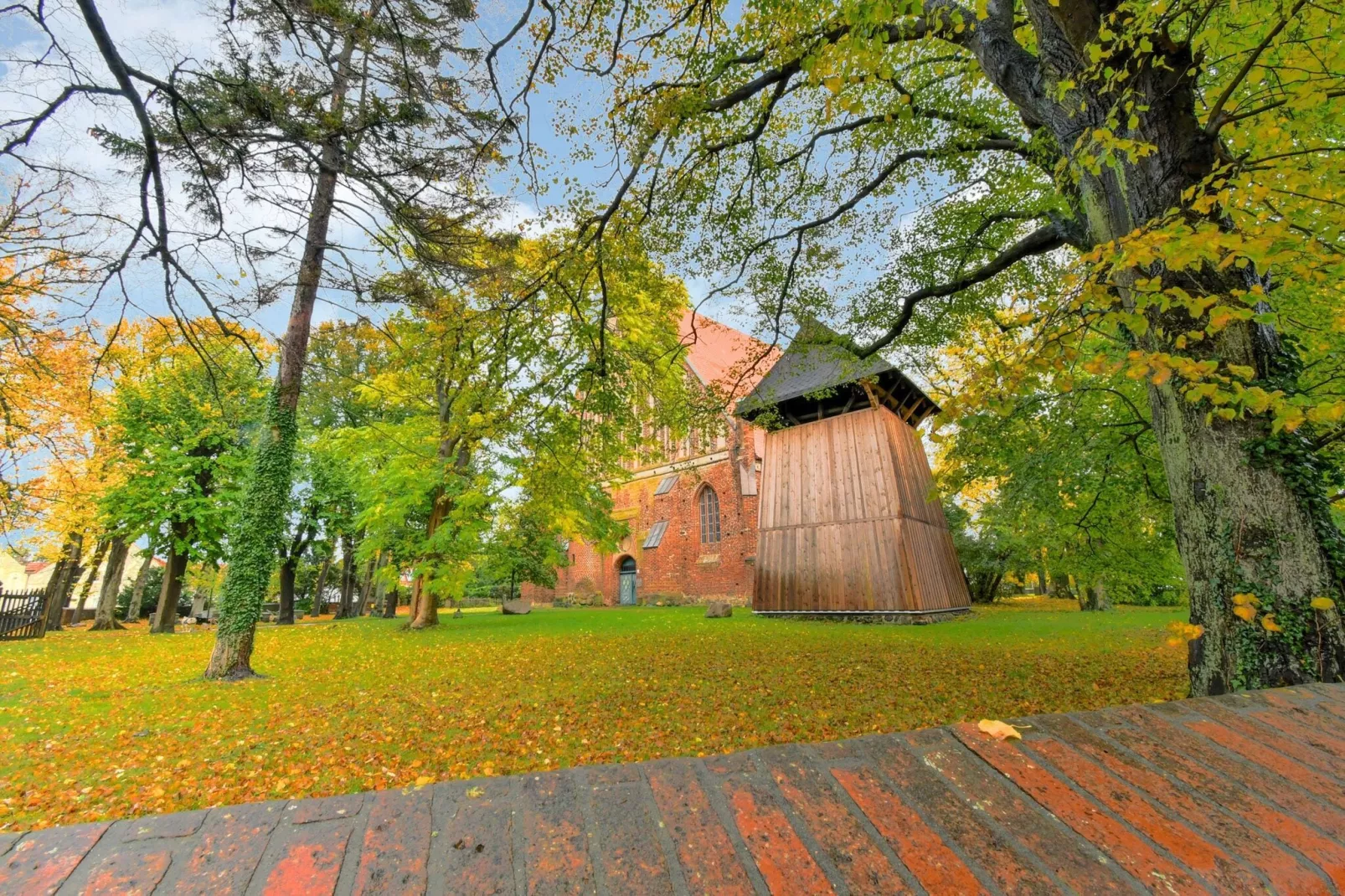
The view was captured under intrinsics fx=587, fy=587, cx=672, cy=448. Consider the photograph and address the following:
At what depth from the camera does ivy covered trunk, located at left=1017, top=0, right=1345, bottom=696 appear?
371 centimetres

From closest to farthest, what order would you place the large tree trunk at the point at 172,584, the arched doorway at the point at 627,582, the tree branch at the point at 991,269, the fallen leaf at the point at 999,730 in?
the fallen leaf at the point at 999,730, the tree branch at the point at 991,269, the large tree trunk at the point at 172,584, the arched doorway at the point at 627,582

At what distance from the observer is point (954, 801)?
1.40 metres

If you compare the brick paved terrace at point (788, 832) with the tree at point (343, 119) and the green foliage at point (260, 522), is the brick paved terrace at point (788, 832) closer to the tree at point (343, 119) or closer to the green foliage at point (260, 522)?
the tree at point (343, 119)

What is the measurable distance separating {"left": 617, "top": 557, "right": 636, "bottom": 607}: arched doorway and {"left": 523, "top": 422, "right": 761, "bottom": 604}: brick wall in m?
0.35

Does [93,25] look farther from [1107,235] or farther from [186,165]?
[1107,235]

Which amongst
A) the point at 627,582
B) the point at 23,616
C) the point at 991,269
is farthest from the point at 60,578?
the point at 991,269

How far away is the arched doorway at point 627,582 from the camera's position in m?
32.0

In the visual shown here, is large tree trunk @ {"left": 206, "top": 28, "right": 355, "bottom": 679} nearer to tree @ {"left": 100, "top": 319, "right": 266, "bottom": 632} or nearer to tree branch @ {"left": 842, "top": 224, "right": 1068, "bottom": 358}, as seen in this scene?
tree branch @ {"left": 842, "top": 224, "right": 1068, "bottom": 358}

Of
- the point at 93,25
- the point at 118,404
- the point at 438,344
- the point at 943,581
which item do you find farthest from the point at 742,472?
the point at 93,25

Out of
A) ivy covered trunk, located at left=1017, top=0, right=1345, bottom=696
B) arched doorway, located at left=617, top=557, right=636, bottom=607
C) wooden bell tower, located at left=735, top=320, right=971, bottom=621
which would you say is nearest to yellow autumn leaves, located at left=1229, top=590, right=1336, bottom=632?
ivy covered trunk, located at left=1017, top=0, right=1345, bottom=696

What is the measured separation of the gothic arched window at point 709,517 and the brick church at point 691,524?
0.14 ft

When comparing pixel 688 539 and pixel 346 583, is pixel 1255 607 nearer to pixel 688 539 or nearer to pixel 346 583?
pixel 688 539

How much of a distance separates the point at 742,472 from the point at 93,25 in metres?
25.1

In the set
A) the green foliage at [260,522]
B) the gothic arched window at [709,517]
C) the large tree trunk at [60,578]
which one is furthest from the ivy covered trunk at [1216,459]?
the large tree trunk at [60,578]
